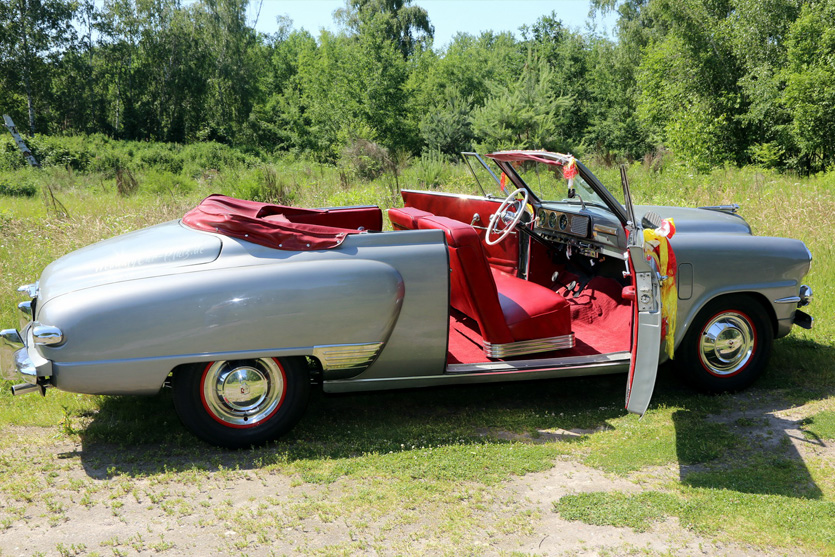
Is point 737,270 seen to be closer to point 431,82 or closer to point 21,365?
point 21,365

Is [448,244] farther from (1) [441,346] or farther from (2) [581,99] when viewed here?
(2) [581,99]

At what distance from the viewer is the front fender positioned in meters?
3.55

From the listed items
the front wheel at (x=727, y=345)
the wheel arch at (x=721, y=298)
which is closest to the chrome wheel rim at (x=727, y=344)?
the front wheel at (x=727, y=345)

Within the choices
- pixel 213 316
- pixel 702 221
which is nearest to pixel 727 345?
pixel 702 221

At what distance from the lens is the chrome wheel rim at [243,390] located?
3787mm

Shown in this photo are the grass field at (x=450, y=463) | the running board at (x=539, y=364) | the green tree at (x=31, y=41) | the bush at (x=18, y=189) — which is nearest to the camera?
the grass field at (x=450, y=463)

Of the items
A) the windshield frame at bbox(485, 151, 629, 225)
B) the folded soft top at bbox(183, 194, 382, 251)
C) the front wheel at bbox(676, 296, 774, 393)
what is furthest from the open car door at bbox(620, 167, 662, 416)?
the folded soft top at bbox(183, 194, 382, 251)

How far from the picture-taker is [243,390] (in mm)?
3830

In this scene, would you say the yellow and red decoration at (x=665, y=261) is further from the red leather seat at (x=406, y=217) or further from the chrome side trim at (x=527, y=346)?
the red leather seat at (x=406, y=217)

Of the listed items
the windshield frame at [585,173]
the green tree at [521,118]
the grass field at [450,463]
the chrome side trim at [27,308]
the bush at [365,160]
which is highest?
the green tree at [521,118]

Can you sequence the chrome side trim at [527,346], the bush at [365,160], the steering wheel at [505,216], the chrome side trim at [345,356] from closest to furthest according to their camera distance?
1. the chrome side trim at [345,356]
2. the chrome side trim at [527,346]
3. the steering wheel at [505,216]
4. the bush at [365,160]

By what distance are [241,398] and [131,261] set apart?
3.28 feet

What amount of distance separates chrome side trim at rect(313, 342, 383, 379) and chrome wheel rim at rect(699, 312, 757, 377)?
7.53 ft

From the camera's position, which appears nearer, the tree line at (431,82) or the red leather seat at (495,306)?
the red leather seat at (495,306)
